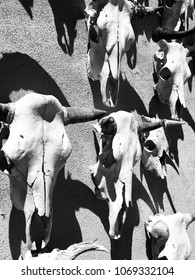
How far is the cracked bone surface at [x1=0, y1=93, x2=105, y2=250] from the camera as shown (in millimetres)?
1273

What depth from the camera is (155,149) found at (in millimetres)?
1940

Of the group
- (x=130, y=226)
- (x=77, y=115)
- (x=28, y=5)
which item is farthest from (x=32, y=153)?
(x=130, y=226)

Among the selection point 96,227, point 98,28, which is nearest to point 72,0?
point 98,28

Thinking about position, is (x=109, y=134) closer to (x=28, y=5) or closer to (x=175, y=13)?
(x=28, y=5)

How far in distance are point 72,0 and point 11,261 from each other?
2.84ft

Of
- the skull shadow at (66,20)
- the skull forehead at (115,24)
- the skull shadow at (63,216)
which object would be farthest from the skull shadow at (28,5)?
the skull shadow at (63,216)

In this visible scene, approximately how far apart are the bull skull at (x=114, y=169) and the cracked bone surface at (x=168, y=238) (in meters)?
0.24

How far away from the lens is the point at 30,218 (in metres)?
1.30

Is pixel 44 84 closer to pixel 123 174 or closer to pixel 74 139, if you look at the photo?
pixel 74 139

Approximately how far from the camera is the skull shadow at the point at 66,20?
164cm

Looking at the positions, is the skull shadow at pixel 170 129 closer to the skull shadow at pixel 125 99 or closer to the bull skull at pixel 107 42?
the skull shadow at pixel 125 99

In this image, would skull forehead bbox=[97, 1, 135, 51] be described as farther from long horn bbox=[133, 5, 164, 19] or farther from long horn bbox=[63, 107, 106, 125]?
long horn bbox=[63, 107, 106, 125]

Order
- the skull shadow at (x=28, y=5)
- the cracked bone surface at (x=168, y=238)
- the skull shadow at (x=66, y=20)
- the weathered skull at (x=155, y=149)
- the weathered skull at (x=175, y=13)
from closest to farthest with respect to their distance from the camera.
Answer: the skull shadow at (x=28, y=5)
the skull shadow at (x=66, y=20)
the cracked bone surface at (x=168, y=238)
the weathered skull at (x=155, y=149)
the weathered skull at (x=175, y=13)

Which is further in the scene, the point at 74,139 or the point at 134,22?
the point at 134,22
